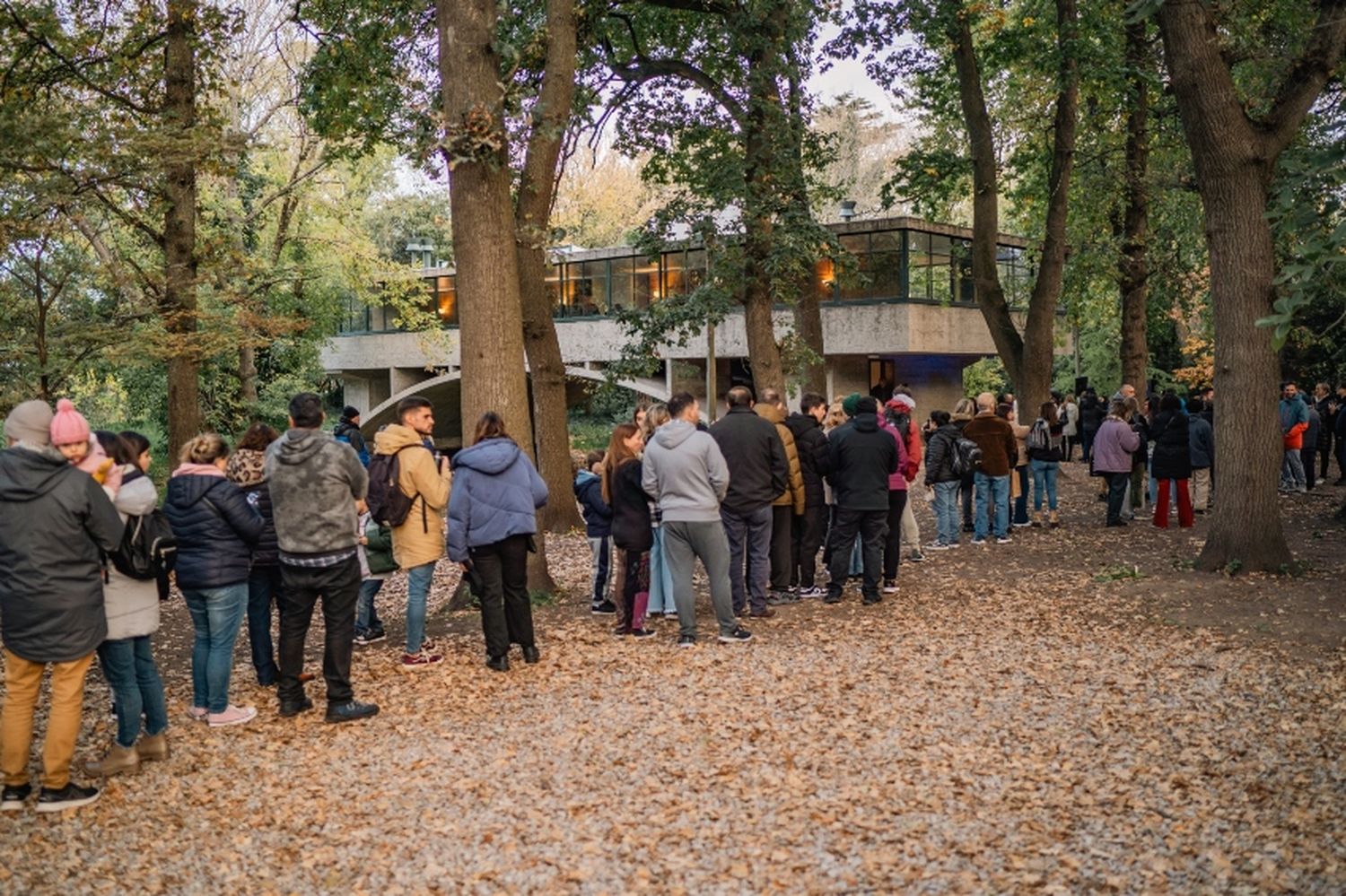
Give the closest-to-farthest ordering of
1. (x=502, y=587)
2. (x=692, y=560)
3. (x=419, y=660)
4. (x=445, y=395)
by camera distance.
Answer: (x=502, y=587) → (x=419, y=660) → (x=692, y=560) → (x=445, y=395)

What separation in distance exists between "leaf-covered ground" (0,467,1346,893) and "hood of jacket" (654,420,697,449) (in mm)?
1529

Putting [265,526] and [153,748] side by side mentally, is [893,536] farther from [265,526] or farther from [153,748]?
[153,748]

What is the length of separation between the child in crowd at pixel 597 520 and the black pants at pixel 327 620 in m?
3.03

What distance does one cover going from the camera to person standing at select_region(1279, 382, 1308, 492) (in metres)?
18.3

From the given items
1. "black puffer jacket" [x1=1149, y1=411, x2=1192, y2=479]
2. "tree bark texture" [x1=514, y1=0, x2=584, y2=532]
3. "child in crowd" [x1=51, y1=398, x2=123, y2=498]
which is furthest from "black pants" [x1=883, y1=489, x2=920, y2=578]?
"child in crowd" [x1=51, y1=398, x2=123, y2=498]

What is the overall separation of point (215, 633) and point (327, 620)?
62 centimetres

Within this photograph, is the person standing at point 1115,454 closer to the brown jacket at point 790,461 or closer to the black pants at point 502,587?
the brown jacket at point 790,461

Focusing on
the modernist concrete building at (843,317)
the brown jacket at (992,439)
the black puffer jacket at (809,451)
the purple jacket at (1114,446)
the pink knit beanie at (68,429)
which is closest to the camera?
the pink knit beanie at (68,429)

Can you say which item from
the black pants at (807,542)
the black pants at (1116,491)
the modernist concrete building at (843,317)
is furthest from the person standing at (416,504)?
the modernist concrete building at (843,317)

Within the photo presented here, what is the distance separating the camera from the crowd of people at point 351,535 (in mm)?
5625

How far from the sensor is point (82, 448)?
570 centimetres

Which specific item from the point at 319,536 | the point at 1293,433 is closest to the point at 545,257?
the point at 319,536

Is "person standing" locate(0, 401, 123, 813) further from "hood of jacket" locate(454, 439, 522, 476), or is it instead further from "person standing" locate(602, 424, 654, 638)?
"person standing" locate(602, 424, 654, 638)

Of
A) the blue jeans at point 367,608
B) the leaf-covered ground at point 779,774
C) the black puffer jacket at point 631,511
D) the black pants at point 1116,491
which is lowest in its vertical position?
the leaf-covered ground at point 779,774
